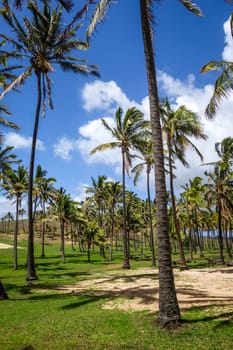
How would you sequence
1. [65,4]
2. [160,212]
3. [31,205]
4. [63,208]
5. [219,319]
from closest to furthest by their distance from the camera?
[219,319], [160,212], [65,4], [31,205], [63,208]

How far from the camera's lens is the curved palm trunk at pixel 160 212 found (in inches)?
358

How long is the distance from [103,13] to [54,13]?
1606 centimetres

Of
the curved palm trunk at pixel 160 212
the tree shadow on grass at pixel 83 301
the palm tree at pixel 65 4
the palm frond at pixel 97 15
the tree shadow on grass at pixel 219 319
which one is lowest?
the tree shadow on grass at pixel 83 301

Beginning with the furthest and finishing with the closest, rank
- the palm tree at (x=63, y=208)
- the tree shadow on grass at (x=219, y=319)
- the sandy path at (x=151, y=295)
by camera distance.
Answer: the palm tree at (x=63, y=208) → the sandy path at (x=151, y=295) → the tree shadow on grass at (x=219, y=319)

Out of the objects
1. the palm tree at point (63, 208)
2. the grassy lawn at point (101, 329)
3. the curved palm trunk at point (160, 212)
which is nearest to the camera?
the grassy lawn at point (101, 329)

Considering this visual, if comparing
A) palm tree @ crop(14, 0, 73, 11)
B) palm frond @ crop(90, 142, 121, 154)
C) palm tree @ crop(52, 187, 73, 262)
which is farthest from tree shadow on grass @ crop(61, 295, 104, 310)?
palm tree @ crop(52, 187, 73, 262)

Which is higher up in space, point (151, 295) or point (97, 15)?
point (97, 15)

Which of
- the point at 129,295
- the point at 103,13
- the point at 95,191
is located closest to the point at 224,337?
the point at 129,295

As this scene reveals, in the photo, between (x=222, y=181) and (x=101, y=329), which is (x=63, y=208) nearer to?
(x=222, y=181)

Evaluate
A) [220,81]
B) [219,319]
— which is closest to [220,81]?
[220,81]

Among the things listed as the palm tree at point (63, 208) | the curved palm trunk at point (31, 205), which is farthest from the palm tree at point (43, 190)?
the curved palm trunk at point (31, 205)

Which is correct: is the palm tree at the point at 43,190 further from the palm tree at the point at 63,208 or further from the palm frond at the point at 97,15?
the palm frond at the point at 97,15

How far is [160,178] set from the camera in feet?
32.6

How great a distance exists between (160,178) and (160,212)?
1086 millimetres
